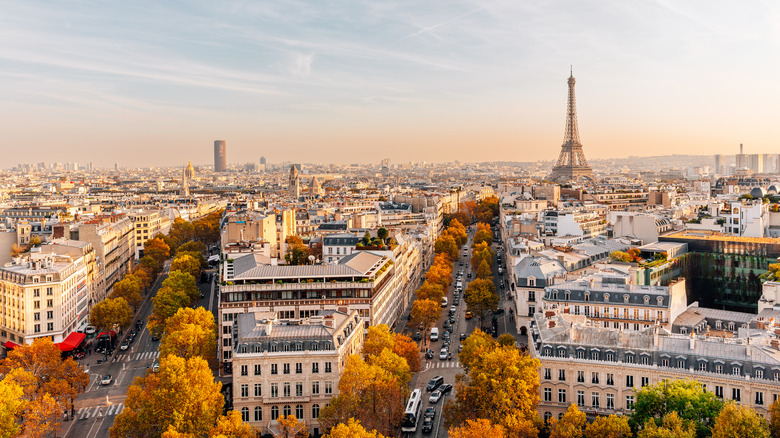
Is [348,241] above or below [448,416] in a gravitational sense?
above

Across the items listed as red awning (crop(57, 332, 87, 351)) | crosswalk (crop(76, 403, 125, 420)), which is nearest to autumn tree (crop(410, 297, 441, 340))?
crosswalk (crop(76, 403, 125, 420))

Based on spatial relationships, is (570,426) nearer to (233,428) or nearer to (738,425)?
(738,425)

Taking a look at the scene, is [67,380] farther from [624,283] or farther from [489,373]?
[624,283]

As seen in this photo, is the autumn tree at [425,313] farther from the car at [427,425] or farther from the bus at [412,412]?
the car at [427,425]

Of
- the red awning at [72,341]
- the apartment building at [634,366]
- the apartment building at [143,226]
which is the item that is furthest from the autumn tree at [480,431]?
the apartment building at [143,226]

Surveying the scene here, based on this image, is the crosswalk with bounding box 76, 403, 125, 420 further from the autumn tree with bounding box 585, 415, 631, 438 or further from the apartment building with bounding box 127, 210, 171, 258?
the apartment building with bounding box 127, 210, 171, 258

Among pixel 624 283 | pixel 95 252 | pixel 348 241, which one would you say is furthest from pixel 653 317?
pixel 95 252
